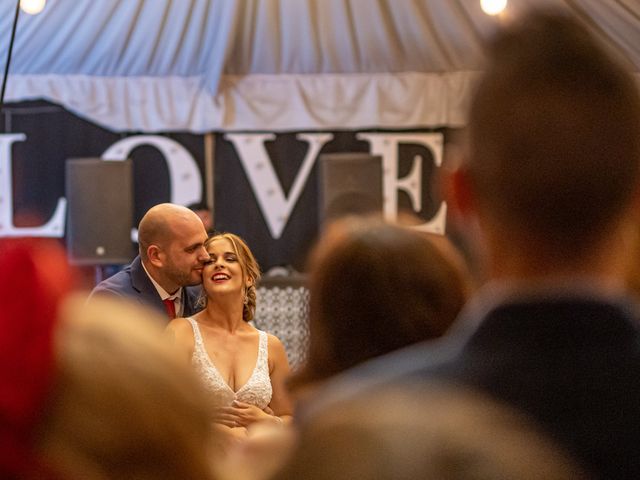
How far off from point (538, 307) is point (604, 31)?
23.2 feet

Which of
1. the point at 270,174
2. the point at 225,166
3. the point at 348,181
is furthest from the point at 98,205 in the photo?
the point at 348,181

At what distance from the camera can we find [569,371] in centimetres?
78

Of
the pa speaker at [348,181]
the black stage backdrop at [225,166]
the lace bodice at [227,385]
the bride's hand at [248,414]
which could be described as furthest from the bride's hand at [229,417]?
the black stage backdrop at [225,166]

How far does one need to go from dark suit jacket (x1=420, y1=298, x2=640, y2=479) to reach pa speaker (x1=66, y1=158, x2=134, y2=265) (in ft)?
23.4

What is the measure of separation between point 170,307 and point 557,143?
3.31 meters

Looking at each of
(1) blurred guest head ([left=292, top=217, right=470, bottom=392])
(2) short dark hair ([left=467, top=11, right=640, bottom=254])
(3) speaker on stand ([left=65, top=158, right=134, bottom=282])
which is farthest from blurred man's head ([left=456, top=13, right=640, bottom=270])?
(3) speaker on stand ([left=65, top=158, right=134, bottom=282])

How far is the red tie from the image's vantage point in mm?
4007

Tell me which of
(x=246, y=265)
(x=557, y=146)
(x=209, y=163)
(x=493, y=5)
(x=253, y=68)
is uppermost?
(x=493, y=5)

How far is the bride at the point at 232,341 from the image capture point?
3486mm

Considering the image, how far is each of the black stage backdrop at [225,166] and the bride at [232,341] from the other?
13.8 feet

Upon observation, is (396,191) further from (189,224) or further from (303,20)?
(189,224)

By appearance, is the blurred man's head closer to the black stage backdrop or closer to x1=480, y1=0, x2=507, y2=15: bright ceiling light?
x1=480, y1=0, x2=507, y2=15: bright ceiling light

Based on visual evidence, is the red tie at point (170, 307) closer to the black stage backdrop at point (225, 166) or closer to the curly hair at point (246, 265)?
the curly hair at point (246, 265)

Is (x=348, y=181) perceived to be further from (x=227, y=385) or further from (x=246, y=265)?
(x=227, y=385)
